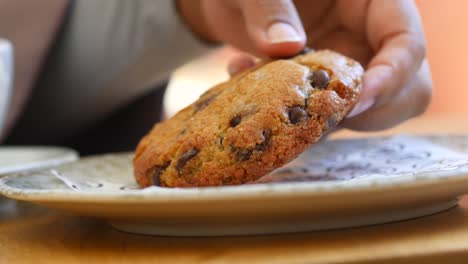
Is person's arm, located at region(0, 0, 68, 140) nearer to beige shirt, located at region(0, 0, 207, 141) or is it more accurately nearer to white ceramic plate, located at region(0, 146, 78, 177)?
beige shirt, located at region(0, 0, 207, 141)

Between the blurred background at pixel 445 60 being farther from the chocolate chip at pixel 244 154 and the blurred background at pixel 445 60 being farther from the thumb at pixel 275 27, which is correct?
the chocolate chip at pixel 244 154

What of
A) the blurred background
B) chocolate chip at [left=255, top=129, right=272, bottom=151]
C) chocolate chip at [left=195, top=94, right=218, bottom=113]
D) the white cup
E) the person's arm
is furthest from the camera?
the blurred background

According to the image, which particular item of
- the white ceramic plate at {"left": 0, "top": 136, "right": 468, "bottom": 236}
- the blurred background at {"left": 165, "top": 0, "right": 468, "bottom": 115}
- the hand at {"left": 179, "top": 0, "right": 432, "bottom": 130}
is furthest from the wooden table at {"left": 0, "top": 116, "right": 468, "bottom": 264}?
the blurred background at {"left": 165, "top": 0, "right": 468, "bottom": 115}

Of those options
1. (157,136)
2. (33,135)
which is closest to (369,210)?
(157,136)

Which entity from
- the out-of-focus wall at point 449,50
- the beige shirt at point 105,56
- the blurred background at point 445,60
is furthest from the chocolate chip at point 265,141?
the out-of-focus wall at point 449,50

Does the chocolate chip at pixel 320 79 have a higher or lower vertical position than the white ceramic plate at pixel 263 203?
higher
